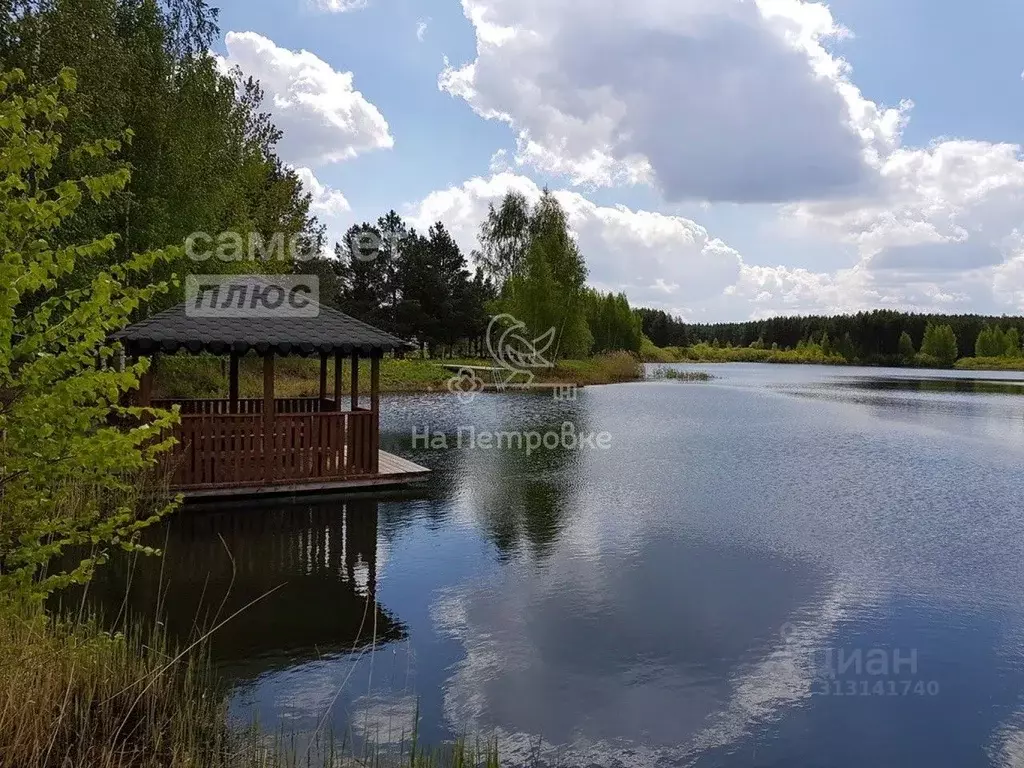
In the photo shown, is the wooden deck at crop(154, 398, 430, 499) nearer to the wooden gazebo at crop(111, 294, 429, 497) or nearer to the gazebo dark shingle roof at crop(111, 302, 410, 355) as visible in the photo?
the wooden gazebo at crop(111, 294, 429, 497)

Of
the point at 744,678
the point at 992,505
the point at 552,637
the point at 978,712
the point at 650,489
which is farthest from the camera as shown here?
the point at 650,489

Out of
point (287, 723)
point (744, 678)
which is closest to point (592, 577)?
point (744, 678)

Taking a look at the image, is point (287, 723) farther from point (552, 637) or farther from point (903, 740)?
point (903, 740)

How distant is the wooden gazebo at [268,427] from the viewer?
9508 millimetres

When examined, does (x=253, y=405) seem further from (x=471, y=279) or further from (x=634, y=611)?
(x=471, y=279)

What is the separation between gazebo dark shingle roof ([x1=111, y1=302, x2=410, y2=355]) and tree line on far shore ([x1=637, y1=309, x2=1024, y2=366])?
8701 cm

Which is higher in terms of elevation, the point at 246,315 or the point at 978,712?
the point at 246,315

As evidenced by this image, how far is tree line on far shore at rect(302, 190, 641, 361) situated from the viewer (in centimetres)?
4075

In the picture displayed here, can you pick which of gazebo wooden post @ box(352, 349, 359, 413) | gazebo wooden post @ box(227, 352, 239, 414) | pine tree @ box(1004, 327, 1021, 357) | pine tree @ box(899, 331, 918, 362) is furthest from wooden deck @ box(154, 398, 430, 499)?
pine tree @ box(1004, 327, 1021, 357)

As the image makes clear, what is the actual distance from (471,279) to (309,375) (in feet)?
64.1

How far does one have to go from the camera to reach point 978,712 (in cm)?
485

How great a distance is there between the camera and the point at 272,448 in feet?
33.1

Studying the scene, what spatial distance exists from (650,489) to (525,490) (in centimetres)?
198

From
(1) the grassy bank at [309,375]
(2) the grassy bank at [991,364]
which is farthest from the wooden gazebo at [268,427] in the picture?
(2) the grassy bank at [991,364]
